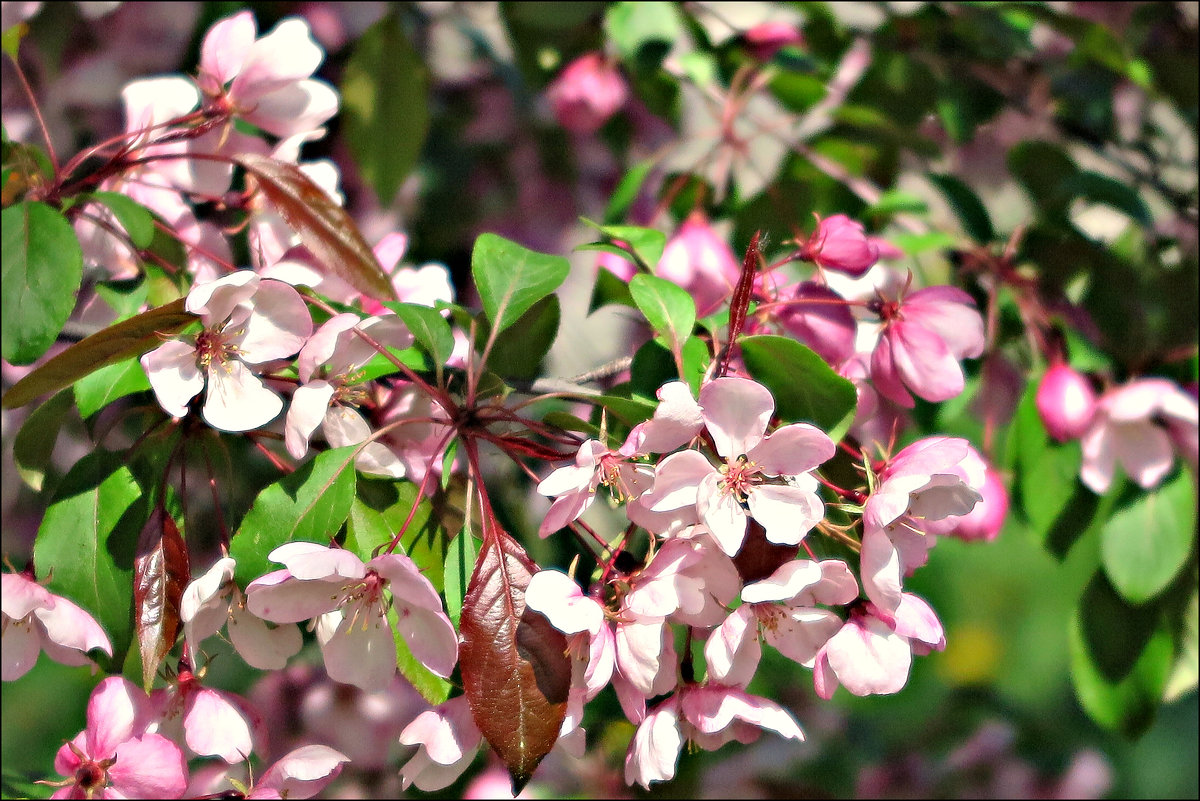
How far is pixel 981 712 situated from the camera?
1.50 metres

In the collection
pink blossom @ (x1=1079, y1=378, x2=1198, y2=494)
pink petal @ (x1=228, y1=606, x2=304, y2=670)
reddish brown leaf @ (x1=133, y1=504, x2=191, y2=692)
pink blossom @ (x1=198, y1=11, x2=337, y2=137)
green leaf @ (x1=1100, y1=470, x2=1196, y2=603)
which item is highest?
pink blossom @ (x1=198, y1=11, x2=337, y2=137)

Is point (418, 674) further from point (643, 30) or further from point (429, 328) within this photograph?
point (643, 30)

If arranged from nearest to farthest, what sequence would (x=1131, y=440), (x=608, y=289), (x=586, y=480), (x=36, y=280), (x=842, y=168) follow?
(x=586, y=480) < (x=36, y=280) < (x=608, y=289) < (x=1131, y=440) < (x=842, y=168)

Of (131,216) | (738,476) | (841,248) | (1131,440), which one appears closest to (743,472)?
(738,476)

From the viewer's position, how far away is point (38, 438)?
66 centimetres

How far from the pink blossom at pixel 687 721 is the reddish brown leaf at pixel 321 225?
0.31 meters

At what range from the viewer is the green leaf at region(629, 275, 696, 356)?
604 millimetres

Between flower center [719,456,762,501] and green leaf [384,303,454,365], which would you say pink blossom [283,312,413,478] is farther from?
flower center [719,456,762,501]

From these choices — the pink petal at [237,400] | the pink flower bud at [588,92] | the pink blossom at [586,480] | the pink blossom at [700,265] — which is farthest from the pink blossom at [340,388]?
the pink flower bud at [588,92]

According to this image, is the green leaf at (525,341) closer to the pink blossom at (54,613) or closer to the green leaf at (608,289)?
the green leaf at (608,289)

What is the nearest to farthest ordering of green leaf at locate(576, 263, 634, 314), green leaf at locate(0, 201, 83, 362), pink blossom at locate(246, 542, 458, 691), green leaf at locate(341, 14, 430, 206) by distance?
pink blossom at locate(246, 542, 458, 691) < green leaf at locate(0, 201, 83, 362) < green leaf at locate(576, 263, 634, 314) < green leaf at locate(341, 14, 430, 206)

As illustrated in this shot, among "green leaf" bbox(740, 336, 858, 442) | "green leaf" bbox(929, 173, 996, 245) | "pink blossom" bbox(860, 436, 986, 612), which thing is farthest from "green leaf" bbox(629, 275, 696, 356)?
"green leaf" bbox(929, 173, 996, 245)

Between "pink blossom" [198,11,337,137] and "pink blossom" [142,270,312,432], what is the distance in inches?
8.9

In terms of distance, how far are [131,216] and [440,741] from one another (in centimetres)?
39
